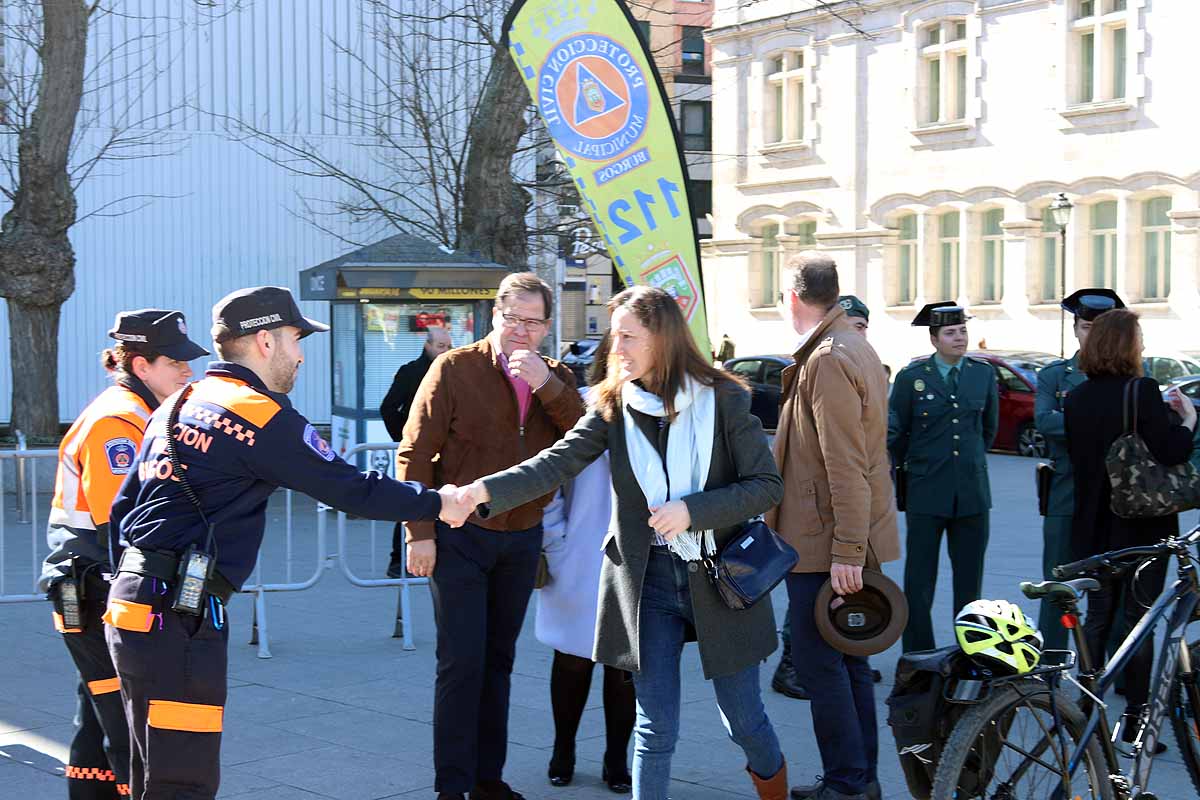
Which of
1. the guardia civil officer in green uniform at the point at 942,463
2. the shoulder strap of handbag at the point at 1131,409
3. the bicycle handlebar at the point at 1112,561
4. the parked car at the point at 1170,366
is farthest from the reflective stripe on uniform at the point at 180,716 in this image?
the parked car at the point at 1170,366

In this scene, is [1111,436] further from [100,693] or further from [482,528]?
[100,693]

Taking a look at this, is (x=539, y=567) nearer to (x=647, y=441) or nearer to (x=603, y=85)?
(x=647, y=441)

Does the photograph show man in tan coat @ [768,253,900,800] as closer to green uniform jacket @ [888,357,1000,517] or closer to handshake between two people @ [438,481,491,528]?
handshake between two people @ [438,481,491,528]

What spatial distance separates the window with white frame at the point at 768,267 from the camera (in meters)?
42.6

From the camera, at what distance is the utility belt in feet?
12.9

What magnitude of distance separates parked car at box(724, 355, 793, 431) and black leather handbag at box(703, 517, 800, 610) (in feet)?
62.5

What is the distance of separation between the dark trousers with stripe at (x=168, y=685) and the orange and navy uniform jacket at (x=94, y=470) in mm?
733

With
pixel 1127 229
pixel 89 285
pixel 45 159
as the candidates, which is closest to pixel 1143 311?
pixel 1127 229

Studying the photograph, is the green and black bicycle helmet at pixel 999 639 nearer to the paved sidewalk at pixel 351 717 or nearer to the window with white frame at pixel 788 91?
the paved sidewalk at pixel 351 717

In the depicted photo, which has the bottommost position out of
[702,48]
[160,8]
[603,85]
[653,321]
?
[653,321]

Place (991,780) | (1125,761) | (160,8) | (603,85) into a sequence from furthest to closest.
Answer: (160,8), (603,85), (1125,761), (991,780)

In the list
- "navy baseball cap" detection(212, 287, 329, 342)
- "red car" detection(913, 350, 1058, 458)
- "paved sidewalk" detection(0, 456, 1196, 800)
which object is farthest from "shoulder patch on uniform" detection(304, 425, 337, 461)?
"red car" detection(913, 350, 1058, 458)

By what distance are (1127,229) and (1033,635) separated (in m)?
31.5

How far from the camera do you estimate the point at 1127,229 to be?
3381 centimetres
